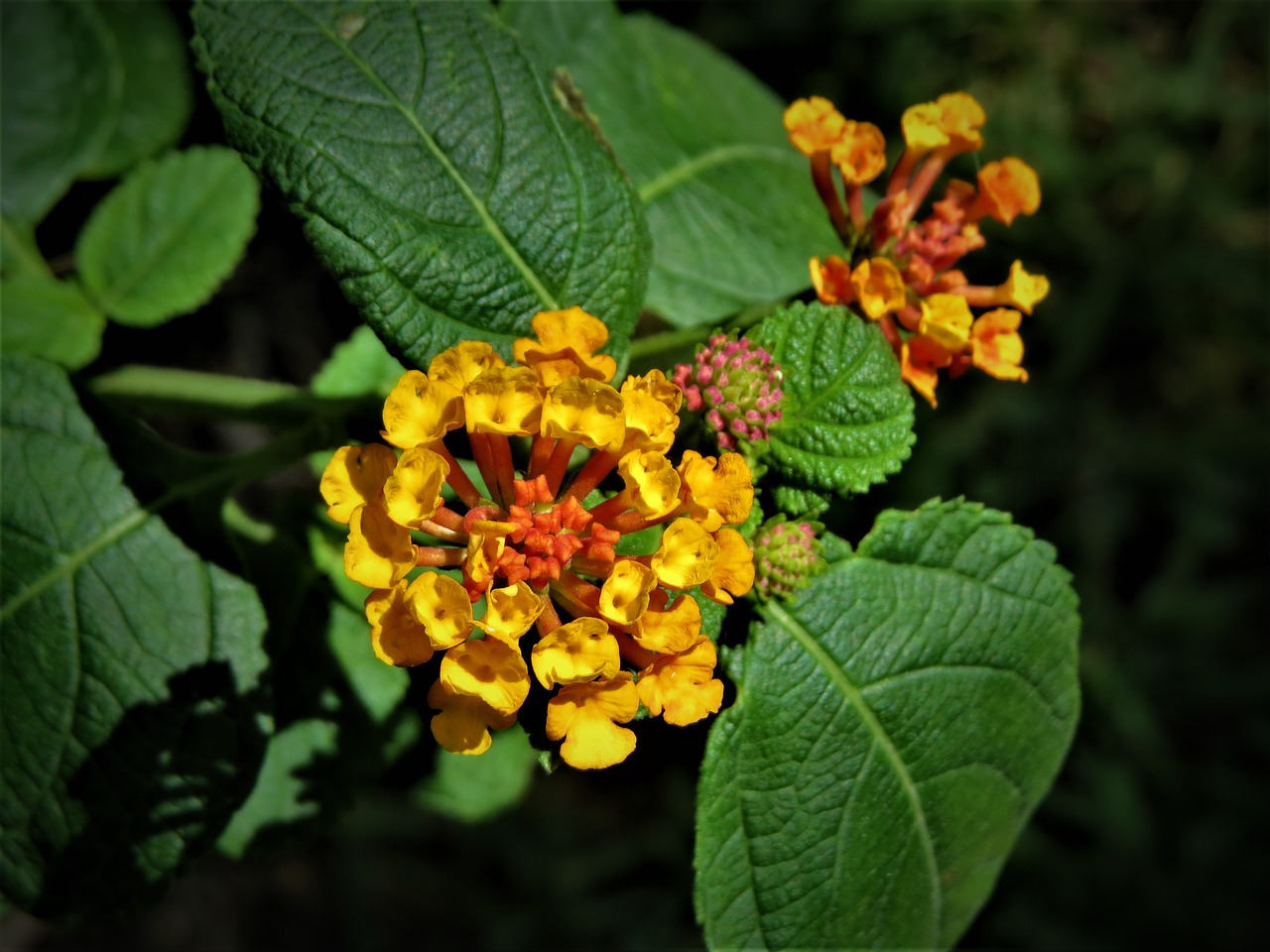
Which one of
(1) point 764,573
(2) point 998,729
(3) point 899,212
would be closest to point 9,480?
(1) point 764,573

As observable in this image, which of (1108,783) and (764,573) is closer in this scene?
(764,573)

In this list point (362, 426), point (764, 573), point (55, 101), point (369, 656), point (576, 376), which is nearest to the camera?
point (576, 376)

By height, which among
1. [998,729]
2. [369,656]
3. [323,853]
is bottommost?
[323,853]

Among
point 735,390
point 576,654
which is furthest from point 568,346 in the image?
point 576,654

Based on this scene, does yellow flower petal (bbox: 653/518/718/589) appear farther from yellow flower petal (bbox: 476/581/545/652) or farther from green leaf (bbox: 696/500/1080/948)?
green leaf (bbox: 696/500/1080/948)

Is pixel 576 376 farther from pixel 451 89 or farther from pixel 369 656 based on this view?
pixel 369 656

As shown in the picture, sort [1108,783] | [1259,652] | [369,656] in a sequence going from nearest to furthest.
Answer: [369,656] → [1108,783] → [1259,652]

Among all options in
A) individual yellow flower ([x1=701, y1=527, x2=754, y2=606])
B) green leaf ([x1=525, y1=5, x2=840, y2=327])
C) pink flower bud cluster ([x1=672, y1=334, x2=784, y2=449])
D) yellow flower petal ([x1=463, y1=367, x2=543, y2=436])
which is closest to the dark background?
green leaf ([x1=525, y1=5, x2=840, y2=327])
